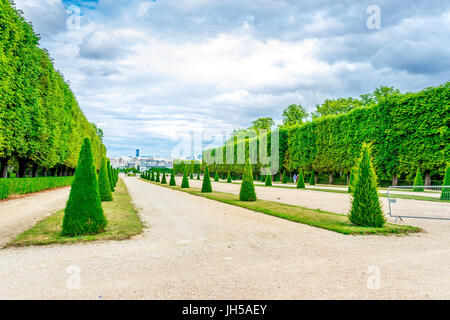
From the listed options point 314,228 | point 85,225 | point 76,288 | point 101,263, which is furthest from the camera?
point 314,228

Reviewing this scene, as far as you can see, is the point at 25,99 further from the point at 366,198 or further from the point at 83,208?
the point at 366,198

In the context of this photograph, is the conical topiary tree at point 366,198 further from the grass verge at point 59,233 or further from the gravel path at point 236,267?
the grass verge at point 59,233

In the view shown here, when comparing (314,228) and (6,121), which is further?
(6,121)

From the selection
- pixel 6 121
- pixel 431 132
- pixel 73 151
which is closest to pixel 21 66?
pixel 6 121

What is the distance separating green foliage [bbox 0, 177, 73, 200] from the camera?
12872 mm

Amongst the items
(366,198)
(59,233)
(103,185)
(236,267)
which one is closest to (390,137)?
(366,198)

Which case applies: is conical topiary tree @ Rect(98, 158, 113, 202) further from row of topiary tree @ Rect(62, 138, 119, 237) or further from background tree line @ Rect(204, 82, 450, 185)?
background tree line @ Rect(204, 82, 450, 185)

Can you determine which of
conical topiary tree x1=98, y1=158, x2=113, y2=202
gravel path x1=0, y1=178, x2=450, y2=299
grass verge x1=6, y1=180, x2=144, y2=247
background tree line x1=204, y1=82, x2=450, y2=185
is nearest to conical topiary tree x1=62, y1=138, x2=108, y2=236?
grass verge x1=6, y1=180, x2=144, y2=247

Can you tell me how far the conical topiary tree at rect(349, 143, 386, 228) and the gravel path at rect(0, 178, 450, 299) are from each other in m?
0.96

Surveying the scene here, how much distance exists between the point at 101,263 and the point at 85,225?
218 centimetres

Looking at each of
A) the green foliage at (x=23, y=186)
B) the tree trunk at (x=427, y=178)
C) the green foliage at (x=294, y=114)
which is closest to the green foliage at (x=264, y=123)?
the green foliage at (x=294, y=114)

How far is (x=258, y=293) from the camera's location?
10.5ft

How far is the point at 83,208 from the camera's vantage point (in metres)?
6.20
